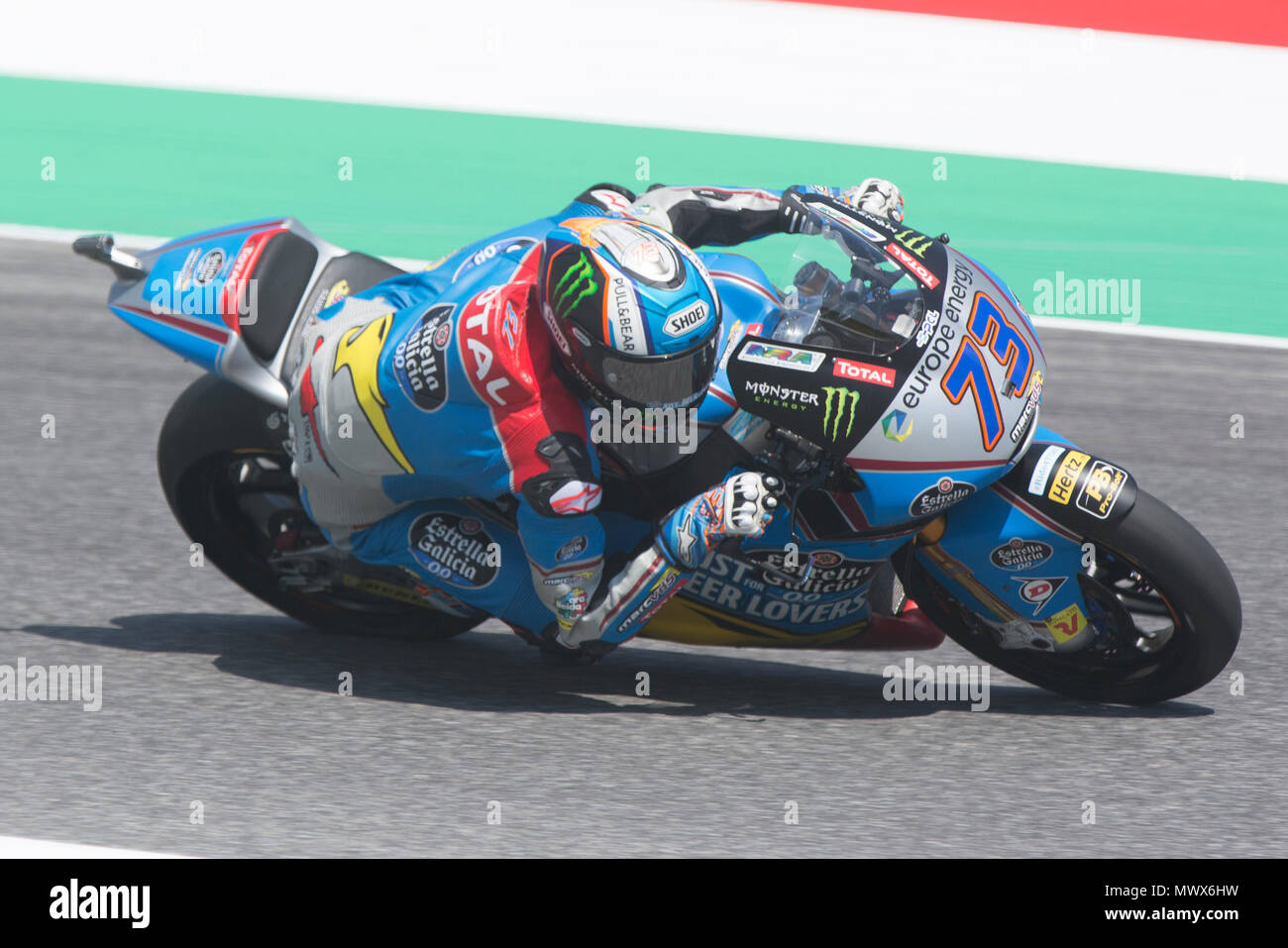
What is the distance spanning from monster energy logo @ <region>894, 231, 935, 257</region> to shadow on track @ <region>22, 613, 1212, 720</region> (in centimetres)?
129

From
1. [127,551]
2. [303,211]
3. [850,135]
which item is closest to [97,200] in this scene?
[303,211]

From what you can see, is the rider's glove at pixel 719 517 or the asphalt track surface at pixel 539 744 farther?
the rider's glove at pixel 719 517

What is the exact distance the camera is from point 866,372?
170 inches

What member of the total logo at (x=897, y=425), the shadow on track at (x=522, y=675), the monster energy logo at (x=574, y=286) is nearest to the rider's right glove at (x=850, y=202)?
the total logo at (x=897, y=425)

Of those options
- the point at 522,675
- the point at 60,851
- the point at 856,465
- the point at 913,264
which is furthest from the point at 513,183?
the point at 60,851

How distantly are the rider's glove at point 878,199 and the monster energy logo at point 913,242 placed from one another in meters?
0.19

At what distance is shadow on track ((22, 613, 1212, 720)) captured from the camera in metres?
4.96

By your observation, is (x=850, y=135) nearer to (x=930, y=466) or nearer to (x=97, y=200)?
(x=97, y=200)

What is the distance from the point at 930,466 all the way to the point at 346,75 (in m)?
11.5

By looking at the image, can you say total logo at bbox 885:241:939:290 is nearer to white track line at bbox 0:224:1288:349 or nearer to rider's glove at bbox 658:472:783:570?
rider's glove at bbox 658:472:783:570

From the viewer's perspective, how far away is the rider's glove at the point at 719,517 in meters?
4.27

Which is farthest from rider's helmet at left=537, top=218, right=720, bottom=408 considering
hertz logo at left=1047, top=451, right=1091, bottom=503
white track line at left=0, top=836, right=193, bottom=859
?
white track line at left=0, top=836, right=193, bottom=859

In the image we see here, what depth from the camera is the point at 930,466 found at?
4355mm

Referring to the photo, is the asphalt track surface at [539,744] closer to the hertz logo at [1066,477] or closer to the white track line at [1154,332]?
the hertz logo at [1066,477]
